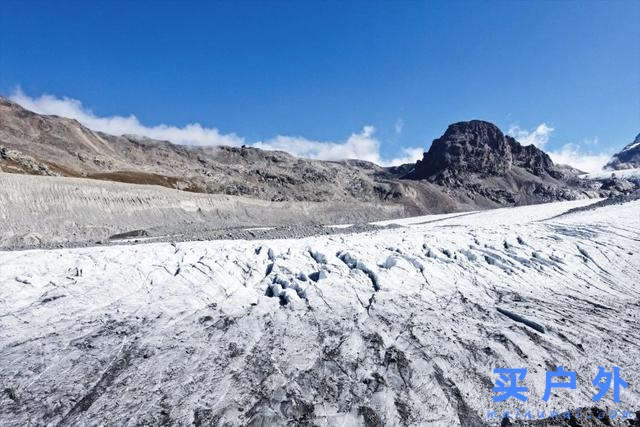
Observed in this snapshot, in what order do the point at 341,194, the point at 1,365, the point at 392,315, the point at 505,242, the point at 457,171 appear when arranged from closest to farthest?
1. the point at 1,365
2. the point at 392,315
3. the point at 505,242
4. the point at 341,194
5. the point at 457,171

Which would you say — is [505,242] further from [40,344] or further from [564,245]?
[40,344]

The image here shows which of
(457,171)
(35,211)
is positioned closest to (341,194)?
(457,171)

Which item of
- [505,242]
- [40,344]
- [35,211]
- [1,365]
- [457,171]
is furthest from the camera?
[457,171]

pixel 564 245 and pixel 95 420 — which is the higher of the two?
pixel 564 245

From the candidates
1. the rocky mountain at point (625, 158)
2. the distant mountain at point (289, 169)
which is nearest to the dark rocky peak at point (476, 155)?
the distant mountain at point (289, 169)

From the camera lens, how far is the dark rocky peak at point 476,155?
3735 inches

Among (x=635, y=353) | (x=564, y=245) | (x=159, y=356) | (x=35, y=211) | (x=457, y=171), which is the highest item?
(x=457, y=171)

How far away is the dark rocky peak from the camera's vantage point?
94.9 m

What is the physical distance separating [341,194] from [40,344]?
6353 centimetres

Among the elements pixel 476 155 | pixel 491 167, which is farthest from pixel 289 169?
pixel 491 167

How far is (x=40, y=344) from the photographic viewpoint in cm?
754

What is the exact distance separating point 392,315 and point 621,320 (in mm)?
5736

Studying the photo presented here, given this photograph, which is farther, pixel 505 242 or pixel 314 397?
pixel 505 242

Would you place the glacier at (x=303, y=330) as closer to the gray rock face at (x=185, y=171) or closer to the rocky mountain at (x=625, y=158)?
the gray rock face at (x=185, y=171)
